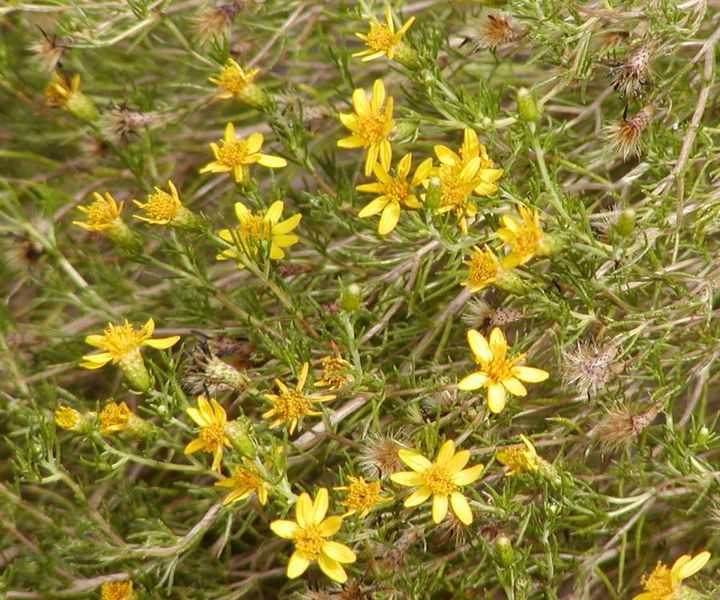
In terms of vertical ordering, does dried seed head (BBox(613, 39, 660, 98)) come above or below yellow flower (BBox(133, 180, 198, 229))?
above

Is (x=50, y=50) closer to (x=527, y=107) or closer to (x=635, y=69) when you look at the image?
(x=527, y=107)

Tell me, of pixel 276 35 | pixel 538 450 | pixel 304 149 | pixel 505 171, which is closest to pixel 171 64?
pixel 276 35

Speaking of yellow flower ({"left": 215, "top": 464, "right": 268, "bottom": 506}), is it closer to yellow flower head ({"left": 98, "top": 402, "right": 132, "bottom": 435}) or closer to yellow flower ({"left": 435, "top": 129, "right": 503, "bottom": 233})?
yellow flower head ({"left": 98, "top": 402, "right": 132, "bottom": 435})

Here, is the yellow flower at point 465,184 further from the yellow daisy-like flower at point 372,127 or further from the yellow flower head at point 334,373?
the yellow flower head at point 334,373

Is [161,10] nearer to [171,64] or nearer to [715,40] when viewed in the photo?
[171,64]

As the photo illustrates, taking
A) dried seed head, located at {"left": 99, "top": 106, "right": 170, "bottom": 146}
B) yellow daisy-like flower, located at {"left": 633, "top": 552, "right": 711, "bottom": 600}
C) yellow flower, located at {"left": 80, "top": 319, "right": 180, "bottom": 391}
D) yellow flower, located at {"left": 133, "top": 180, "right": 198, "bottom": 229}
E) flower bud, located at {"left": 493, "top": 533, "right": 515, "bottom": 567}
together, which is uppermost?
yellow flower, located at {"left": 133, "top": 180, "right": 198, "bottom": 229}

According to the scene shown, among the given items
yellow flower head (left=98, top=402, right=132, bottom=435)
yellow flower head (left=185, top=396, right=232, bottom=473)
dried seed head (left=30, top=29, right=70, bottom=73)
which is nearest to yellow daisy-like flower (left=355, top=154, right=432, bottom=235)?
yellow flower head (left=185, top=396, right=232, bottom=473)

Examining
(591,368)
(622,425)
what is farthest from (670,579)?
(591,368)
